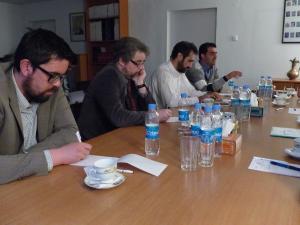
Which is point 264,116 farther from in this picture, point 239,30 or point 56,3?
point 56,3

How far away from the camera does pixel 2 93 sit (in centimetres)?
125

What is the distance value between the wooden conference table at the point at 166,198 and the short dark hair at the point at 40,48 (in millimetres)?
470

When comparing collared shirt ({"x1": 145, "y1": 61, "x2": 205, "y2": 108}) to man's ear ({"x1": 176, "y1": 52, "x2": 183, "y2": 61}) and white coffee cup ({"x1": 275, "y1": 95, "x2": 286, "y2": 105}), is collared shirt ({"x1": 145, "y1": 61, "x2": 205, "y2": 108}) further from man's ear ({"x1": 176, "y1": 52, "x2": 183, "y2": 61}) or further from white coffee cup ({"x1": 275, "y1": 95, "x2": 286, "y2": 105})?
white coffee cup ({"x1": 275, "y1": 95, "x2": 286, "y2": 105})

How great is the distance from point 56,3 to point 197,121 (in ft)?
21.4

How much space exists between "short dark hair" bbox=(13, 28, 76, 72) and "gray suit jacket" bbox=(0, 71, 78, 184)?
0.15m

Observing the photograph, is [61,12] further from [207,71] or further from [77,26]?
[207,71]

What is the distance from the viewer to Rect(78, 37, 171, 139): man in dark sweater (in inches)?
73.3

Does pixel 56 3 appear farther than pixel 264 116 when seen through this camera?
Yes

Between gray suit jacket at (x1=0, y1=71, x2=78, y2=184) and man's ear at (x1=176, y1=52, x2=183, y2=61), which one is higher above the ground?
man's ear at (x1=176, y1=52, x2=183, y2=61)

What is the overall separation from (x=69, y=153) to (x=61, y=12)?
6.40 metres

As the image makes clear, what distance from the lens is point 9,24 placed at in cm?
735

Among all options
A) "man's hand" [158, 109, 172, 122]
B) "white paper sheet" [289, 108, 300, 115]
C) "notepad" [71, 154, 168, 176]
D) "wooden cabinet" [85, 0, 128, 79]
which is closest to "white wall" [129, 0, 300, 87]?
"wooden cabinet" [85, 0, 128, 79]

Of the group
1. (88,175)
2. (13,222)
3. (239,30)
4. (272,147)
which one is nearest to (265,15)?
(239,30)

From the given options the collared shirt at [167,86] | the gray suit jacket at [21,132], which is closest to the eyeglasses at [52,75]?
the gray suit jacket at [21,132]
